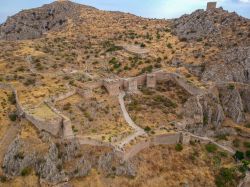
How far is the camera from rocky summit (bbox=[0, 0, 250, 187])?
4416 cm

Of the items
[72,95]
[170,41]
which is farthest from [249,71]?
[72,95]

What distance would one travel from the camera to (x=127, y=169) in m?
44.6

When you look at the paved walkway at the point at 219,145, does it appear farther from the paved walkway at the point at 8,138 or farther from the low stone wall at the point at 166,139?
the paved walkway at the point at 8,138

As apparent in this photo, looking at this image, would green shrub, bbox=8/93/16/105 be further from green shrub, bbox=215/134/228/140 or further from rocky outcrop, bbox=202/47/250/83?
rocky outcrop, bbox=202/47/250/83

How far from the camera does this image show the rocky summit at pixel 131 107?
145ft

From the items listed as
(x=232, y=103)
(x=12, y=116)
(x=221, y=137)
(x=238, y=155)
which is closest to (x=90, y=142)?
(x=12, y=116)

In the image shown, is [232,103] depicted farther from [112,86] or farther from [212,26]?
[212,26]

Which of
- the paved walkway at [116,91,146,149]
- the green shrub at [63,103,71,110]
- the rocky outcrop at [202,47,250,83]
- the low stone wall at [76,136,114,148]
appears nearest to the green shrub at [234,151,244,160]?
the paved walkway at [116,91,146,149]

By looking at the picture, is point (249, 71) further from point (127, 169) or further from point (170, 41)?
point (127, 169)

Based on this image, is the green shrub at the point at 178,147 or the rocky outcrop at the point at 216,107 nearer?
the green shrub at the point at 178,147

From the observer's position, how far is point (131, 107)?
55125 millimetres

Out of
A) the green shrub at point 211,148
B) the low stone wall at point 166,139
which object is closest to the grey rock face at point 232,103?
the green shrub at point 211,148

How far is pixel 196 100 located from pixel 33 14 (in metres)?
54.6

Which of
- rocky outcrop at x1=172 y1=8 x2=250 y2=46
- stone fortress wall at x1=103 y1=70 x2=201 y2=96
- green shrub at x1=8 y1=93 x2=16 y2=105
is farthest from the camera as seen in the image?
rocky outcrop at x1=172 y1=8 x2=250 y2=46
